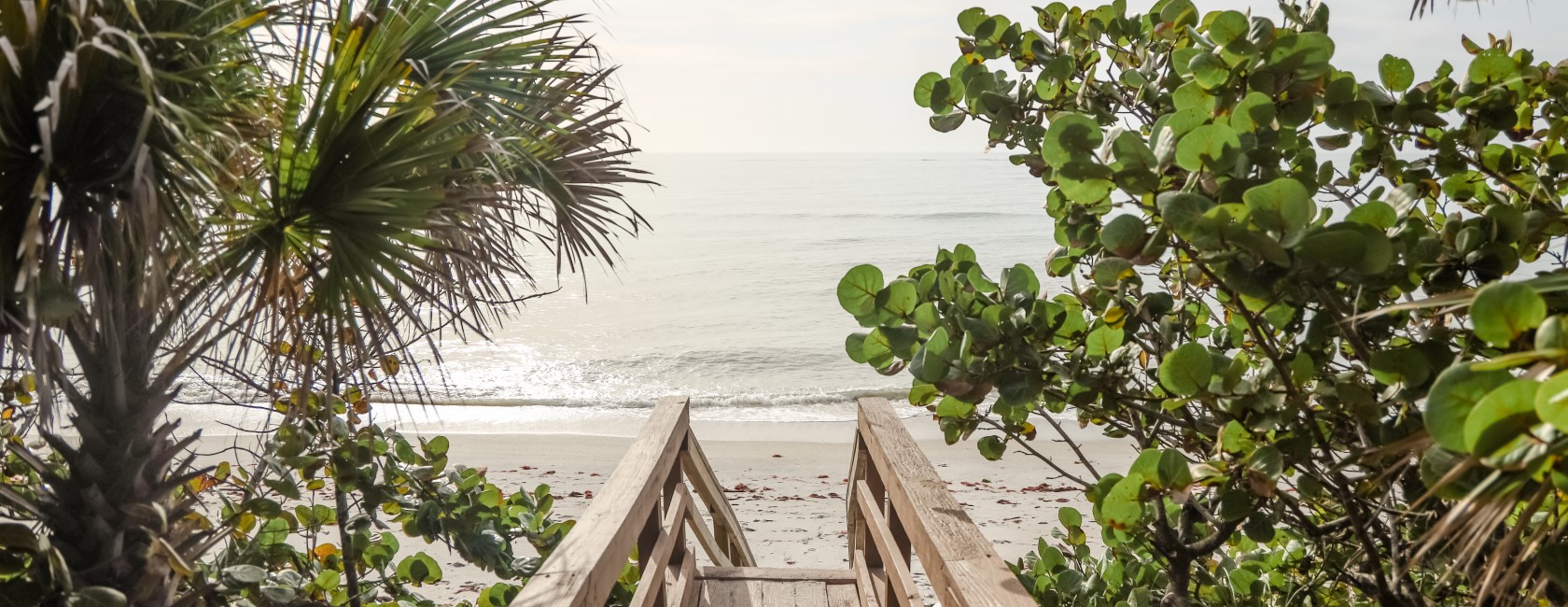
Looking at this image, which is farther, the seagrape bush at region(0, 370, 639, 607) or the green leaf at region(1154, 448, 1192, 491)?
the seagrape bush at region(0, 370, 639, 607)

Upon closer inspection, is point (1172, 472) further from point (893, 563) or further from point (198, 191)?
point (198, 191)

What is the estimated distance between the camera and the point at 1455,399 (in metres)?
0.66

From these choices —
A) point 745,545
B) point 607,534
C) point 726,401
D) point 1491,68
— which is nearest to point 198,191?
point 607,534

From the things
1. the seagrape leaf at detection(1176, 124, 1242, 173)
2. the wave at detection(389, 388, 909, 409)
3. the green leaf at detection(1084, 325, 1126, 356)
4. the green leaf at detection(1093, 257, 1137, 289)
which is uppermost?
the seagrape leaf at detection(1176, 124, 1242, 173)

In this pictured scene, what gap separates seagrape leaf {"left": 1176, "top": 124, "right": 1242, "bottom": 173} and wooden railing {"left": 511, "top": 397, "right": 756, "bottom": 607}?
117 centimetres

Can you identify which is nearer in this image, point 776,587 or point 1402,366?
point 1402,366

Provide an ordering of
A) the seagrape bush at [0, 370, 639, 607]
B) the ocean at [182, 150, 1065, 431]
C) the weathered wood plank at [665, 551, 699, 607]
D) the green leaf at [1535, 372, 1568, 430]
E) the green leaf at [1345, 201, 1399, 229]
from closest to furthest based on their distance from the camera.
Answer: the green leaf at [1535, 372, 1568, 430] < the green leaf at [1345, 201, 1399, 229] < the seagrape bush at [0, 370, 639, 607] < the weathered wood plank at [665, 551, 699, 607] < the ocean at [182, 150, 1065, 431]

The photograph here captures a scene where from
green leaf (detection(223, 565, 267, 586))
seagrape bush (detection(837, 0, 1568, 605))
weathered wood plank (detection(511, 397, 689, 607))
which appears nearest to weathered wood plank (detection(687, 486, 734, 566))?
weathered wood plank (detection(511, 397, 689, 607))

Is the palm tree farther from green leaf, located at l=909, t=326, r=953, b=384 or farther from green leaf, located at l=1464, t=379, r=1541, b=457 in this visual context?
green leaf, located at l=1464, t=379, r=1541, b=457

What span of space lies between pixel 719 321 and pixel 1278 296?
20995mm

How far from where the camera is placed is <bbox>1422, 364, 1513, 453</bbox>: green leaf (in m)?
0.64

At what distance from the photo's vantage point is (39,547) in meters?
2.02

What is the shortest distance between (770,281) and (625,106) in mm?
23967

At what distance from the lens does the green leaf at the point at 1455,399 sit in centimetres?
64
